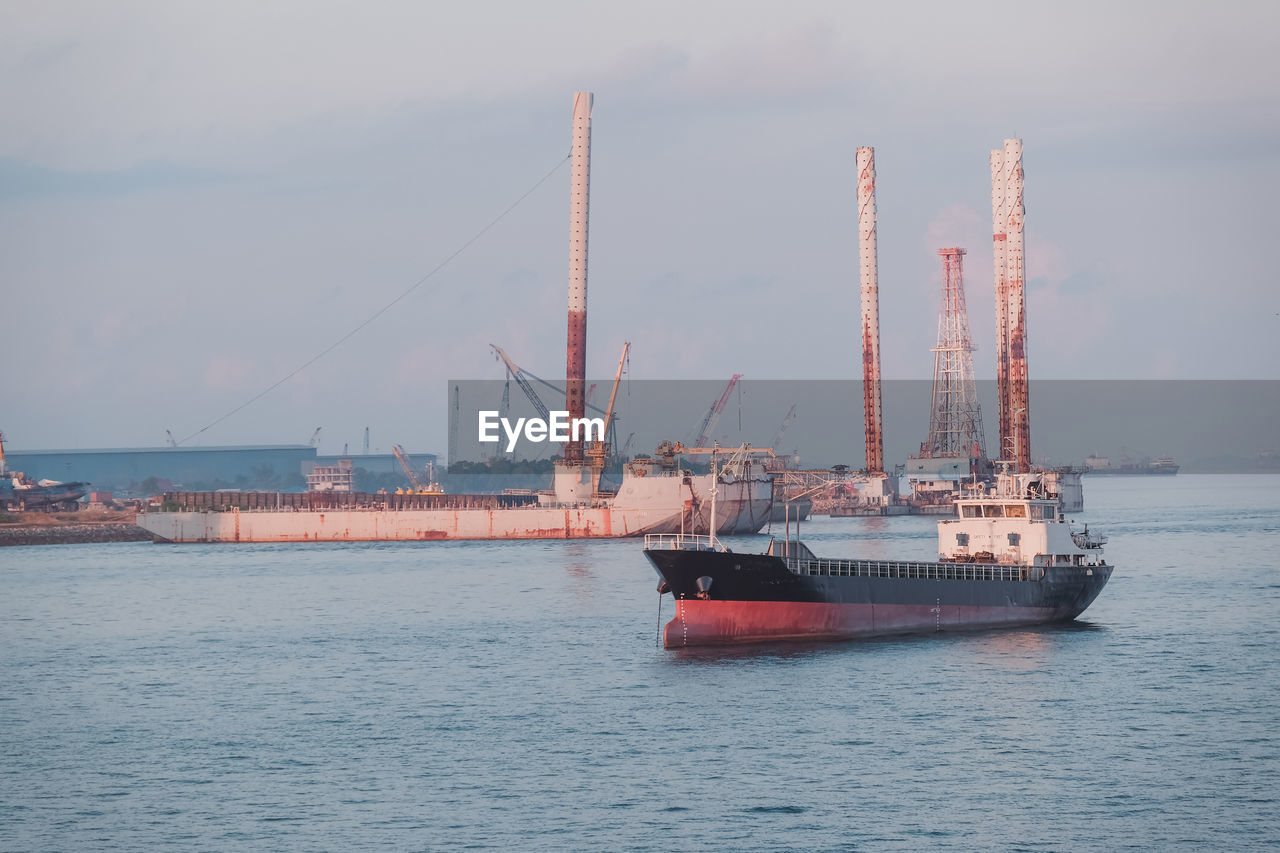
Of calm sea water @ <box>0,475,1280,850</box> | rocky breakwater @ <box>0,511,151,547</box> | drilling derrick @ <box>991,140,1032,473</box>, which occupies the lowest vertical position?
calm sea water @ <box>0,475,1280,850</box>

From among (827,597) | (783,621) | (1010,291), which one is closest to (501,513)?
(1010,291)

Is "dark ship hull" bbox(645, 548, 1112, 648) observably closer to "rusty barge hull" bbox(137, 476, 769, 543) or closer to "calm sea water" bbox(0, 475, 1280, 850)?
"calm sea water" bbox(0, 475, 1280, 850)

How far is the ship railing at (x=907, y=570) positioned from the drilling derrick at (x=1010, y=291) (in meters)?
103

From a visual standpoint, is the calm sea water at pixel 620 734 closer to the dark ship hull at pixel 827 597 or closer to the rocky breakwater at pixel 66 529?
the dark ship hull at pixel 827 597

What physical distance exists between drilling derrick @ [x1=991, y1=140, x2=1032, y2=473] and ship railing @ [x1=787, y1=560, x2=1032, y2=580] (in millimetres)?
103316

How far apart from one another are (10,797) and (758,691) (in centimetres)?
2402

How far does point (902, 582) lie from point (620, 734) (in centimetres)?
2111

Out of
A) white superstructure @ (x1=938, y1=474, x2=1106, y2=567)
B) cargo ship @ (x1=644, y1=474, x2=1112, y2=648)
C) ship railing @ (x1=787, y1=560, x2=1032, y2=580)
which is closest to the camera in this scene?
cargo ship @ (x1=644, y1=474, x2=1112, y2=648)

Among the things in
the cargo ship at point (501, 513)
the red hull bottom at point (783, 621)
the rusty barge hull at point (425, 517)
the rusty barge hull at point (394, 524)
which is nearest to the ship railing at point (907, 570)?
the red hull bottom at point (783, 621)

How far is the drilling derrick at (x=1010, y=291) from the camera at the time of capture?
167750 mm

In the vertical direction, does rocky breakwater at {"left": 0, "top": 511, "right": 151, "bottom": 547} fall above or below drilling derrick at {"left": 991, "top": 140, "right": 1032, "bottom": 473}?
below

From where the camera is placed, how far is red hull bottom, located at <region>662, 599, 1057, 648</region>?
56938 mm

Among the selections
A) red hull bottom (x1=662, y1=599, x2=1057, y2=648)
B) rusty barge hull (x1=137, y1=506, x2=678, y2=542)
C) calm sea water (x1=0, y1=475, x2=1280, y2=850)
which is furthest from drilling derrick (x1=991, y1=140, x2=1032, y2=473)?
red hull bottom (x1=662, y1=599, x2=1057, y2=648)

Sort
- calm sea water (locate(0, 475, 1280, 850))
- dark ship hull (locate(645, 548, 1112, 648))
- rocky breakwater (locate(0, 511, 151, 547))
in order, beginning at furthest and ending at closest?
1. rocky breakwater (locate(0, 511, 151, 547))
2. dark ship hull (locate(645, 548, 1112, 648))
3. calm sea water (locate(0, 475, 1280, 850))
